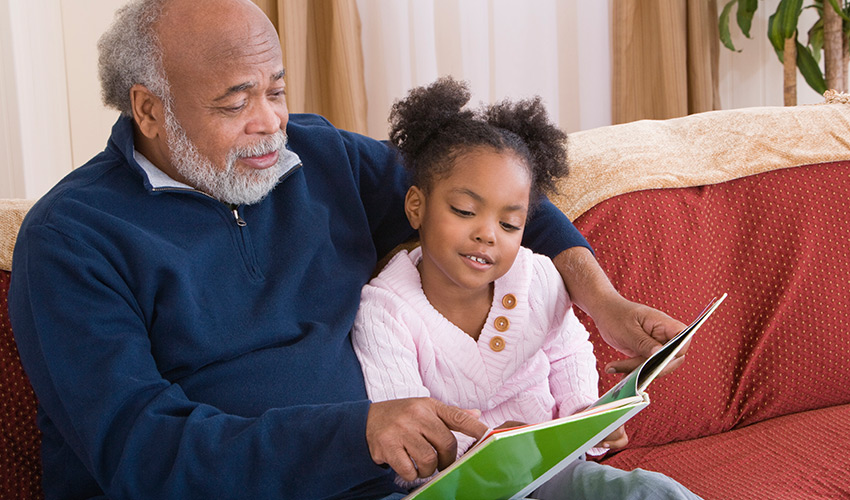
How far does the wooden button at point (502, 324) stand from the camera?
4.80 ft

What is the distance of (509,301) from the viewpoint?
4.86 ft

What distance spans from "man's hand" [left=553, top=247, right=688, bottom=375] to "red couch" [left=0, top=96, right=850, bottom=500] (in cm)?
23

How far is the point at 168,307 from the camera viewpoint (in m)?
1.26

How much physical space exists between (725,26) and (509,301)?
190cm

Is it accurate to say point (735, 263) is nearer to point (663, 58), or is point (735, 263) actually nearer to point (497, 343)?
point (497, 343)

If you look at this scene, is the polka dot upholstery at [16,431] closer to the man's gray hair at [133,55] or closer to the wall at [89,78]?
the man's gray hair at [133,55]

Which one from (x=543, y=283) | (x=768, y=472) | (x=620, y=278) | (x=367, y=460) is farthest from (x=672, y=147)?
(x=367, y=460)

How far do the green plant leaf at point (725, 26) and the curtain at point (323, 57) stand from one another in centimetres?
130

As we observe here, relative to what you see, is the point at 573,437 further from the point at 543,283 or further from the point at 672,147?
the point at 672,147

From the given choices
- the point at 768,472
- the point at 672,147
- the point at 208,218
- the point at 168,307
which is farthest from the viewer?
the point at 672,147

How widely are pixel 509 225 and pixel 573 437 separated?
0.54 m

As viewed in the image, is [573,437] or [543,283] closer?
[573,437]

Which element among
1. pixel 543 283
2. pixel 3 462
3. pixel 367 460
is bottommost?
pixel 3 462

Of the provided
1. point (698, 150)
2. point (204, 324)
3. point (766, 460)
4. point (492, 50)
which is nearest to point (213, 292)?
point (204, 324)
